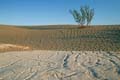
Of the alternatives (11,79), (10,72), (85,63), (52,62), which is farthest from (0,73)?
(85,63)

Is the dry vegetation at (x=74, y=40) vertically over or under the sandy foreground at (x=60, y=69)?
under

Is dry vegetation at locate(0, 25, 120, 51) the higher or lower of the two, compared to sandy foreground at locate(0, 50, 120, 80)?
lower

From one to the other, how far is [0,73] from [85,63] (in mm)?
3270

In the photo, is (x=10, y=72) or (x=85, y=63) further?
(x=85, y=63)

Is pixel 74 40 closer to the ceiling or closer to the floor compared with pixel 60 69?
closer to the floor

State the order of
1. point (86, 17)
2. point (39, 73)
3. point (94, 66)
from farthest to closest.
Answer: point (86, 17) → point (94, 66) → point (39, 73)

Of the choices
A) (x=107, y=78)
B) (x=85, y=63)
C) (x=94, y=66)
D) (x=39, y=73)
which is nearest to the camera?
(x=107, y=78)

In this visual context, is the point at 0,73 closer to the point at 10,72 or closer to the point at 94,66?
the point at 10,72

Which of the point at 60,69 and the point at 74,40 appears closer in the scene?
the point at 60,69

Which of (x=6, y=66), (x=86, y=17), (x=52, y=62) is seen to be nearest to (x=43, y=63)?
(x=52, y=62)

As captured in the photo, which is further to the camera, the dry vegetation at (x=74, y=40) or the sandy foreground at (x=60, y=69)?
the dry vegetation at (x=74, y=40)

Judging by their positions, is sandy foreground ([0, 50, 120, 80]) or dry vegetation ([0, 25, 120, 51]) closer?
sandy foreground ([0, 50, 120, 80])

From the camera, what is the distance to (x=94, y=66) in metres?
9.09

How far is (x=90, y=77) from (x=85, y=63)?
217 centimetres
